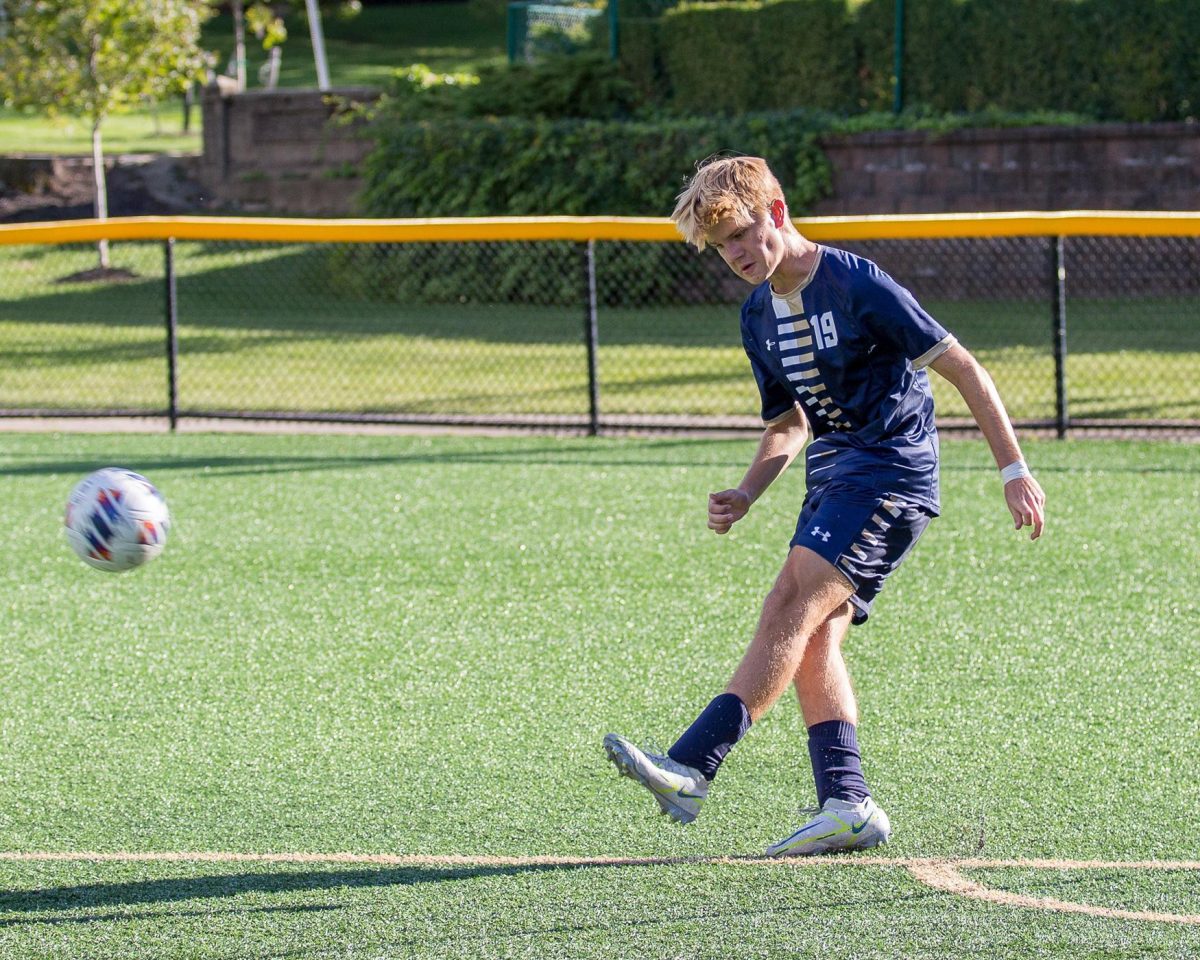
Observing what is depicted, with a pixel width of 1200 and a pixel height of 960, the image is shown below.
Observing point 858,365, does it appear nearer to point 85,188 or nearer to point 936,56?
point 936,56

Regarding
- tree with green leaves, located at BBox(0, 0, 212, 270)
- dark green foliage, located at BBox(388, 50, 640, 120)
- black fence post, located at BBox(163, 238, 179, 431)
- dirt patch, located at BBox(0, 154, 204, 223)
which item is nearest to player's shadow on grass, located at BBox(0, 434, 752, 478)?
black fence post, located at BBox(163, 238, 179, 431)

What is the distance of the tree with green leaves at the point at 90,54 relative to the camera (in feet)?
66.2

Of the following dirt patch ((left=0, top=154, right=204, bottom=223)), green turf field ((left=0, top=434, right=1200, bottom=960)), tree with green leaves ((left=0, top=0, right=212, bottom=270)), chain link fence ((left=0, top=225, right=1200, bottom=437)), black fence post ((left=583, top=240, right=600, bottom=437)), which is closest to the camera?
green turf field ((left=0, top=434, right=1200, bottom=960))

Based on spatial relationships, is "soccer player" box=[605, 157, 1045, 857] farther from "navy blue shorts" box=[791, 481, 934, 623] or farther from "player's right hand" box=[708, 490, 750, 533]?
"player's right hand" box=[708, 490, 750, 533]

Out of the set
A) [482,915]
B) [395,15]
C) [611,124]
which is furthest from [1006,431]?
[395,15]

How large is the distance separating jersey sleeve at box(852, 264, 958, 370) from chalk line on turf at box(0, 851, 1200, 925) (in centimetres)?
132

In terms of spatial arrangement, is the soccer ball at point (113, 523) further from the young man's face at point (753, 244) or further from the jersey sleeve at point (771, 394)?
the young man's face at point (753, 244)

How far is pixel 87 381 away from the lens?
14.2 m

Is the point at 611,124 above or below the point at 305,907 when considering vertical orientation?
above

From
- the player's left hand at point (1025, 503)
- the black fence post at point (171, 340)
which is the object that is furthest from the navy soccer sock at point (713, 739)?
the black fence post at point (171, 340)

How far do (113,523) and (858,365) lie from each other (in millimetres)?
2416

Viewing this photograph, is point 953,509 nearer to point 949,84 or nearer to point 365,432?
point 365,432

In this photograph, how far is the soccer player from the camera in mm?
4004

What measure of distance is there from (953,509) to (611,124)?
1127 cm
